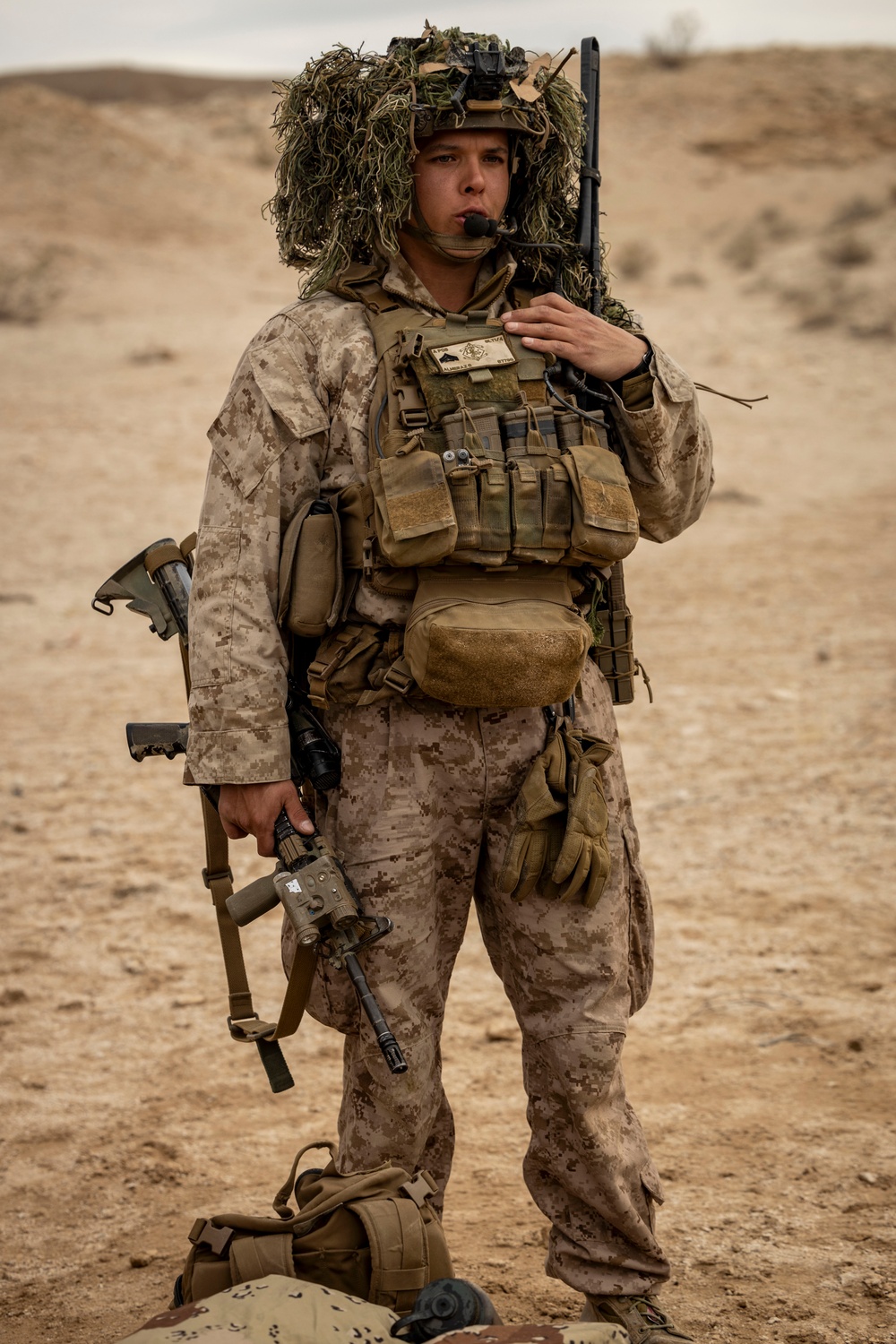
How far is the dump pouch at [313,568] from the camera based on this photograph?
2426mm

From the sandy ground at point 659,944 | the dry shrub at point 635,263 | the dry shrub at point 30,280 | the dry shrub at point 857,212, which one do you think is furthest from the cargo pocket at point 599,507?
the dry shrub at point 857,212

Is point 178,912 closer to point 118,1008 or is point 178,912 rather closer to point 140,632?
point 118,1008

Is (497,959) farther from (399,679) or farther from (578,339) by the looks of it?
(578,339)

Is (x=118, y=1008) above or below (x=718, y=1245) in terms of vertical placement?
above

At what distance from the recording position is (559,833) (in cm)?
247

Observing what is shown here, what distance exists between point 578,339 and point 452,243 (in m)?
0.30

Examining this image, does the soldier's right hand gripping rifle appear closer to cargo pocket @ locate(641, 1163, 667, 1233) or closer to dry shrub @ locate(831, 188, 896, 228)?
cargo pocket @ locate(641, 1163, 667, 1233)

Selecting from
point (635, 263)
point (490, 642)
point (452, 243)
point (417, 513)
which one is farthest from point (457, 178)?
point (635, 263)

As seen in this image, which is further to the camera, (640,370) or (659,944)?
(659,944)

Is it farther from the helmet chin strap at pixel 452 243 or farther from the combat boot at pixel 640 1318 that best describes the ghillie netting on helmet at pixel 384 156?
the combat boot at pixel 640 1318

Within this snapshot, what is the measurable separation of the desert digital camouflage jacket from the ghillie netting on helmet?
0.22 m

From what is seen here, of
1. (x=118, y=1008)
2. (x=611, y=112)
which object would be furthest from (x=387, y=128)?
(x=611, y=112)

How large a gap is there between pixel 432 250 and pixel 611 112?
32.5 m

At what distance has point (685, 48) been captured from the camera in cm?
3653
